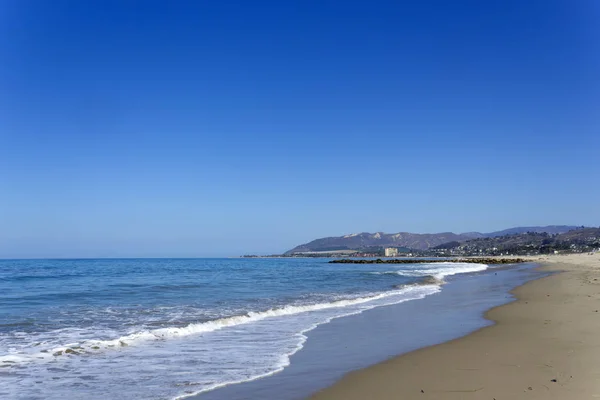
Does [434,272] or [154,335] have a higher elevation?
[154,335]

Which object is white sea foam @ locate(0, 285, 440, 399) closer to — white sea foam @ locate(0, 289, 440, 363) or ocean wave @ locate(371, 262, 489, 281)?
white sea foam @ locate(0, 289, 440, 363)

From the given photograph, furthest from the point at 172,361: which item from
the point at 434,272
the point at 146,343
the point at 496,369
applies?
the point at 434,272

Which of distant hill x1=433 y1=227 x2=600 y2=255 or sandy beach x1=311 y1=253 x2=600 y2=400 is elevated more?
sandy beach x1=311 y1=253 x2=600 y2=400

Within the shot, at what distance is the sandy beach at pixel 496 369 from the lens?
5.84 meters

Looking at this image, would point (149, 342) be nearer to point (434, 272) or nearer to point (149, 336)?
point (149, 336)

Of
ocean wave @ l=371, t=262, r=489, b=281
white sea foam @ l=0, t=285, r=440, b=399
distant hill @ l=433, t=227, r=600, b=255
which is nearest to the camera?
white sea foam @ l=0, t=285, r=440, b=399

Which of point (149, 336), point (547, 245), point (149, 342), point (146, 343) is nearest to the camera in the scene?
point (146, 343)

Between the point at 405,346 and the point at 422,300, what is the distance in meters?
10.1

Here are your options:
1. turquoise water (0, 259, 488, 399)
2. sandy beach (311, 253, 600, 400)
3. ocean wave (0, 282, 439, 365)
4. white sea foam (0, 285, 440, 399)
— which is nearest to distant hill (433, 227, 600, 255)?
ocean wave (0, 282, 439, 365)

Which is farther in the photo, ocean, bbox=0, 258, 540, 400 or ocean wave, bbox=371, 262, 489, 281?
ocean wave, bbox=371, 262, 489, 281

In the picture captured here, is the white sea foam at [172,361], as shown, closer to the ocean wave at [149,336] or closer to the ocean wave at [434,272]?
the ocean wave at [149,336]

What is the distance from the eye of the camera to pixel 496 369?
23.1ft

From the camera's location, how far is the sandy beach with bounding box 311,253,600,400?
584 centimetres

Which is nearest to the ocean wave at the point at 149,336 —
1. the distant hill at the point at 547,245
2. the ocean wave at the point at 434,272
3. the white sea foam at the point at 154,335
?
the white sea foam at the point at 154,335
